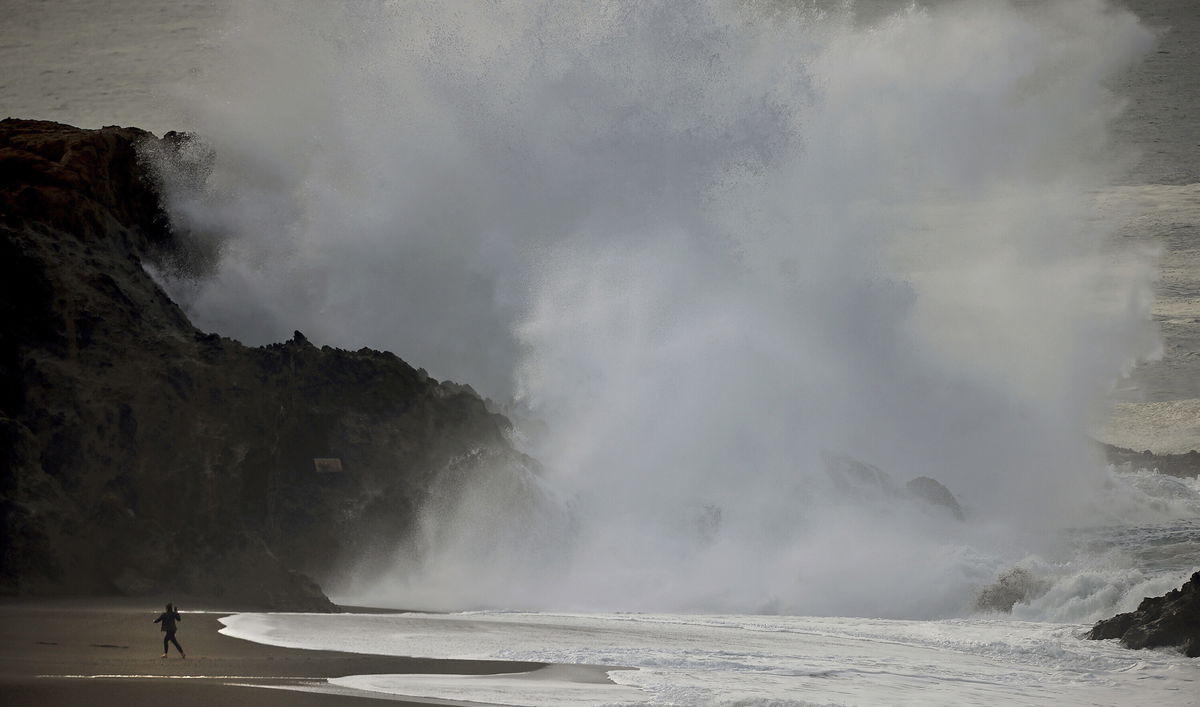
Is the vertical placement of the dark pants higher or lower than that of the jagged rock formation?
lower

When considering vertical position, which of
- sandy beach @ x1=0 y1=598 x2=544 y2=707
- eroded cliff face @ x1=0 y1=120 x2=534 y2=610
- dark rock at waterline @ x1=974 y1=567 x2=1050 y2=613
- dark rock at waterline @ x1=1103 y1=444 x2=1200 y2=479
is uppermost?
dark rock at waterline @ x1=1103 y1=444 x2=1200 y2=479

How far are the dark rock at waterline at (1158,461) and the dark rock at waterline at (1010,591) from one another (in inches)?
997

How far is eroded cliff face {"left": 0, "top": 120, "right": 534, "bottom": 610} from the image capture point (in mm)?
15906

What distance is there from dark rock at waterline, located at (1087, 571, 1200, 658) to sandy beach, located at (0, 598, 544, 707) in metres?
7.67

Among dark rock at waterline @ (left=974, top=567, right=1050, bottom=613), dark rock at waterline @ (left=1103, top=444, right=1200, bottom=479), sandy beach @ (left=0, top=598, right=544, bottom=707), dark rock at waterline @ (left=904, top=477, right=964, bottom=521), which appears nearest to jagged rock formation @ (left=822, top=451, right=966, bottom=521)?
dark rock at waterline @ (left=904, top=477, right=964, bottom=521)

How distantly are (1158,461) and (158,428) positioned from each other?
39278mm

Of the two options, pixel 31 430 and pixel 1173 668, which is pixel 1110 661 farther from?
pixel 31 430

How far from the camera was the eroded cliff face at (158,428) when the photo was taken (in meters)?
15.9

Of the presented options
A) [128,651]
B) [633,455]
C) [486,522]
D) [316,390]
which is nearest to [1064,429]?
[633,455]

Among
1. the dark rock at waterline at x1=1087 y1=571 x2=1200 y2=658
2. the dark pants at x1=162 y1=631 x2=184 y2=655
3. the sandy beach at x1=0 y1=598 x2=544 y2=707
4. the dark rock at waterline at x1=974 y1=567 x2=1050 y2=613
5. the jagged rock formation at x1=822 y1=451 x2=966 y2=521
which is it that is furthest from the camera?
the jagged rock formation at x1=822 y1=451 x2=966 y2=521

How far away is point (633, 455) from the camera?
23.7 meters

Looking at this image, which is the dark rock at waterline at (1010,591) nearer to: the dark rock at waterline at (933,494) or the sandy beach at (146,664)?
the dark rock at waterline at (933,494)

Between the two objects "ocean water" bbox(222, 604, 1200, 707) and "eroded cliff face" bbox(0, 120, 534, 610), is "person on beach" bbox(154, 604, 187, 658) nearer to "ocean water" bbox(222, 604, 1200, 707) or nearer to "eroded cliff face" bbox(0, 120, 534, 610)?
"ocean water" bbox(222, 604, 1200, 707)

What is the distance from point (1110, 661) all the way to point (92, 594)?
40.2ft
